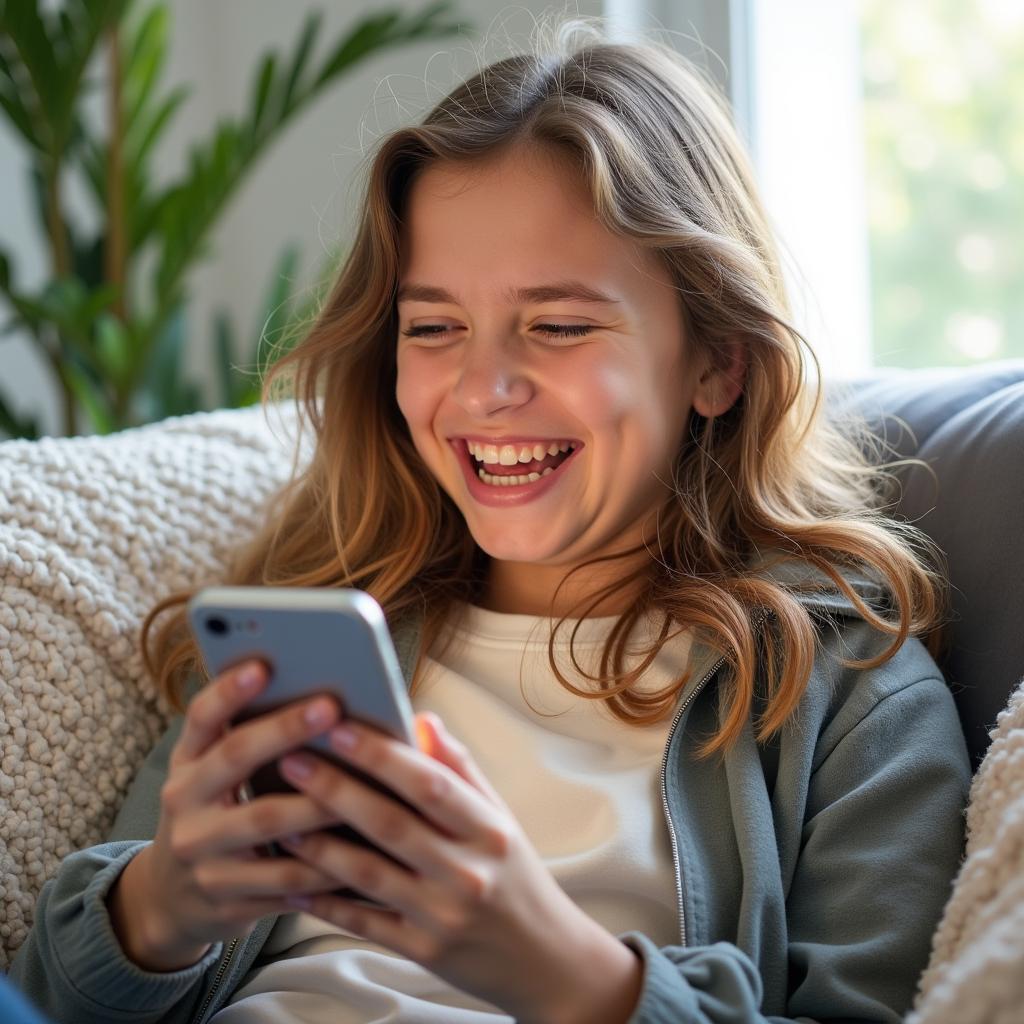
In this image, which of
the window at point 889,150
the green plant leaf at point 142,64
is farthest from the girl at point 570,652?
the green plant leaf at point 142,64

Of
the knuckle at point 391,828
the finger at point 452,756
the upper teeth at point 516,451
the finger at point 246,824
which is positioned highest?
the upper teeth at point 516,451

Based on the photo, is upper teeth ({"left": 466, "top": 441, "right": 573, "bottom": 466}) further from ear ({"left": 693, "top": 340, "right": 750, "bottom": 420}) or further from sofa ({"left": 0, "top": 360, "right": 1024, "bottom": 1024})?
sofa ({"left": 0, "top": 360, "right": 1024, "bottom": 1024})

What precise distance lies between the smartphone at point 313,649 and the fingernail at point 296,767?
0.01 meters

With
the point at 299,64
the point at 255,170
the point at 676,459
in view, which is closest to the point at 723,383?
the point at 676,459

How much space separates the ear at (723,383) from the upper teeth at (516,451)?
151mm

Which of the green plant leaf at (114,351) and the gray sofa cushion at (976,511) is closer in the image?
the gray sofa cushion at (976,511)

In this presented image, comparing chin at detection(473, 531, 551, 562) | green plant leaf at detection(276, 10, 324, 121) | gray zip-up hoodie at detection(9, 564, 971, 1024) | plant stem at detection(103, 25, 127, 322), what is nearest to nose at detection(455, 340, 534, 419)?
chin at detection(473, 531, 551, 562)

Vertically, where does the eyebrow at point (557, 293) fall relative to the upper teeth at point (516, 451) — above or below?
above

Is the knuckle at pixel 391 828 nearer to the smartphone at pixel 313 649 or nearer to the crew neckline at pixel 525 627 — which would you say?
the smartphone at pixel 313 649

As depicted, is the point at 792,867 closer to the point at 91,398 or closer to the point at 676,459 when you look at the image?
the point at 676,459

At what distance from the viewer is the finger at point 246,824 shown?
2.35 ft

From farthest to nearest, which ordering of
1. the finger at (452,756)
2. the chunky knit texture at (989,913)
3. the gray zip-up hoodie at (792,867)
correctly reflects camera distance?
1. the gray zip-up hoodie at (792,867)
2. the finger at (452,756)
3. the chunky knit texture at (989,913)

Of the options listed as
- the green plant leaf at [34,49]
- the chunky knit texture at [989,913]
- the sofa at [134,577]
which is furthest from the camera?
the green plant leaf at [34,49]

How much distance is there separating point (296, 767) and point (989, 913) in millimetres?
397
